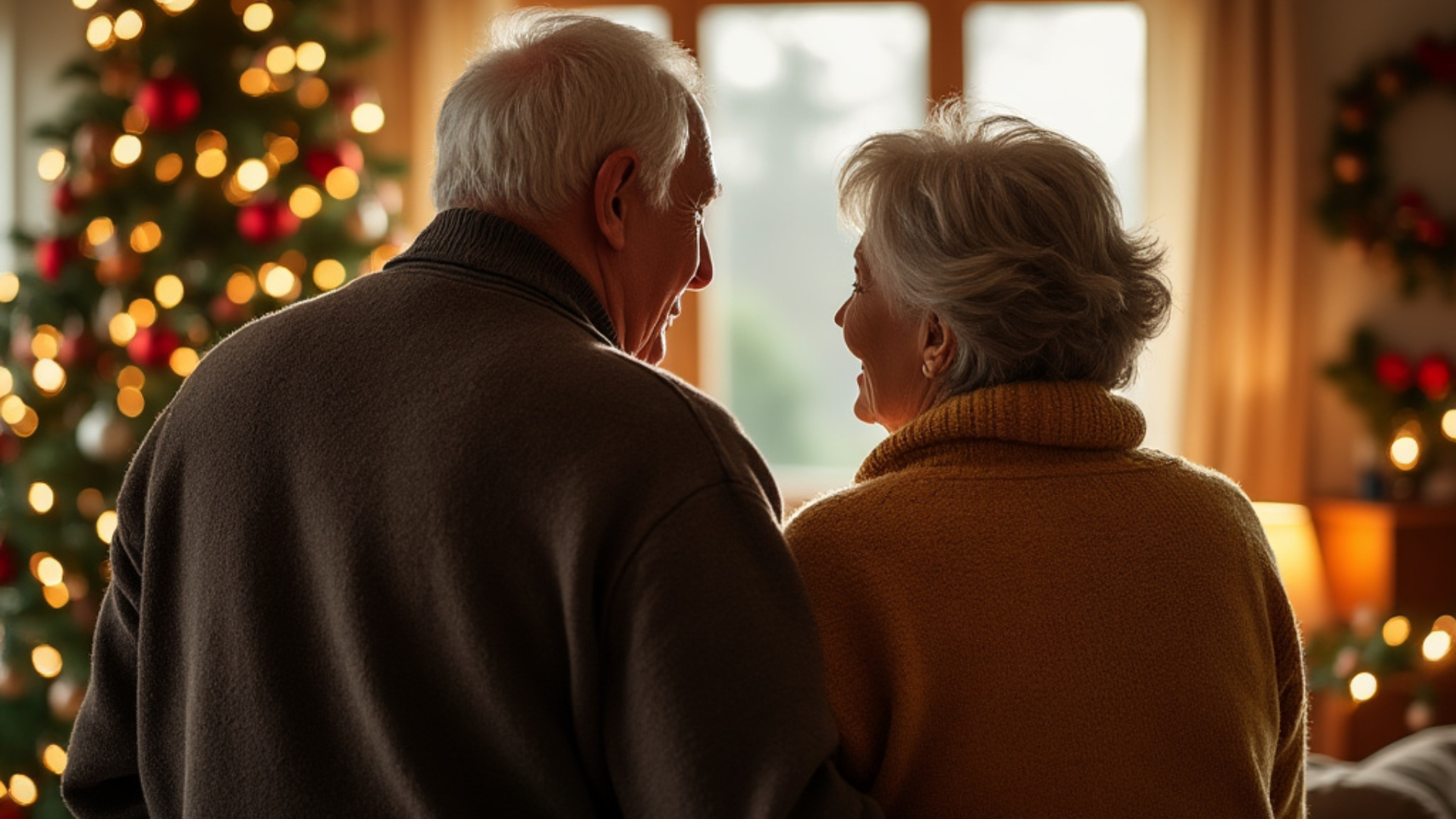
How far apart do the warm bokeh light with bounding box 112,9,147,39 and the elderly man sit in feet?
7.77

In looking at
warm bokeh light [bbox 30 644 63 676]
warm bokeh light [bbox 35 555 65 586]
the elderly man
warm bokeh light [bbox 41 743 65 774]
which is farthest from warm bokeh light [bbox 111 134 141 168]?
the elderly man

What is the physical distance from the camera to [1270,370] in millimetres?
4359

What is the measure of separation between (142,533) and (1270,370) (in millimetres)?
3930

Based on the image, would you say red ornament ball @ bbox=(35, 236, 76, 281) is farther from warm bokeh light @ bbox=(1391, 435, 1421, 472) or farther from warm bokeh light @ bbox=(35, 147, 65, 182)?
warm bokeh light @ bbox=(1391, 435, 1421, 472)

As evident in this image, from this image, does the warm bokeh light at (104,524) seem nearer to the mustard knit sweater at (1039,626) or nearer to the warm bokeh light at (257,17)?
the warm bokeh light at (257,17)

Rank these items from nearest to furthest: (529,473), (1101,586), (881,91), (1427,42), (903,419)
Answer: (529,473) < (1101,586) < (903,419) < (1427,42) < (881,91)

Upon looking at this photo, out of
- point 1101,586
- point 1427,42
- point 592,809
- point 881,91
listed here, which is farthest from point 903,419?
point 1427,42

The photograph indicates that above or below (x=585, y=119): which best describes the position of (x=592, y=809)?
below

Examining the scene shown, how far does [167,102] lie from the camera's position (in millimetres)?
3096

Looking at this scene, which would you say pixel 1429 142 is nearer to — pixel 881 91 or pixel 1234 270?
pixel 1234 270

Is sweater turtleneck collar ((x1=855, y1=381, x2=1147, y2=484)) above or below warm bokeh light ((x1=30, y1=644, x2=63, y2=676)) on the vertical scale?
above

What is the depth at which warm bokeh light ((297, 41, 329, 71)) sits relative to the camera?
3.32m

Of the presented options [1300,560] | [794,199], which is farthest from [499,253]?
[794,199]

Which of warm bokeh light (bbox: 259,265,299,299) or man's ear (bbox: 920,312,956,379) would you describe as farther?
warm bokeh light (bbox: 259,265,299,299)
